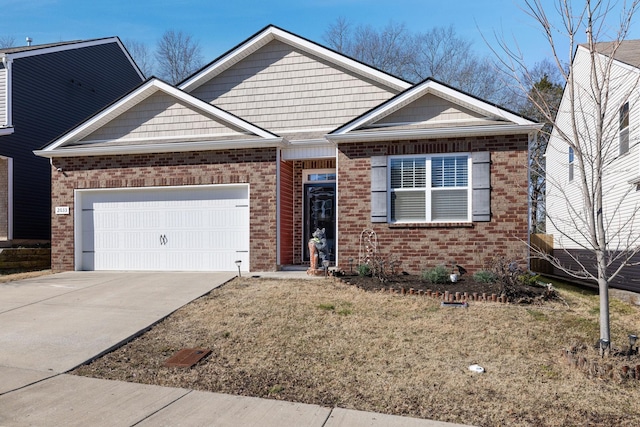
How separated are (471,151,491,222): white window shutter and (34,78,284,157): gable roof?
4336 millimetres

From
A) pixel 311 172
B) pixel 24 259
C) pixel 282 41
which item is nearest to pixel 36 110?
pixel 24 259

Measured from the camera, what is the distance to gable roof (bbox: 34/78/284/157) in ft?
37.1

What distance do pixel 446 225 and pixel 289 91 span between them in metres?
5.64

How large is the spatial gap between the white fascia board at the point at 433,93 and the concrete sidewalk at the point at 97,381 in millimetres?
4690

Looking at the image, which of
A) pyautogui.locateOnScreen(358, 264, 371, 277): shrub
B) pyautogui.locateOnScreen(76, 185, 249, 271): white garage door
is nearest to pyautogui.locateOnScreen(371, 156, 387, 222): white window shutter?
pyautogui.locateOnScreen(358, 264, 371, 277): shrub

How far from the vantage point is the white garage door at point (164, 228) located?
1162 centimetres

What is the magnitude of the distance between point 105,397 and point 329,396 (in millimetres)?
2221

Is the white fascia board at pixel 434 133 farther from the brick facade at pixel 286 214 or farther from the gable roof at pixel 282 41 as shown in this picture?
the gable roof at pixel 282 41

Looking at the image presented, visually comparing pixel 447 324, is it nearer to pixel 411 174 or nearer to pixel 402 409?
pixel 402 409

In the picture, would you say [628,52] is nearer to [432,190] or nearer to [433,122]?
[433,122]

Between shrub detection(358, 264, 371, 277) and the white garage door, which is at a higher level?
the white garage door

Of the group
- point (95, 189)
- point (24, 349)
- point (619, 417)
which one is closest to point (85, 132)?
point (95, 189)

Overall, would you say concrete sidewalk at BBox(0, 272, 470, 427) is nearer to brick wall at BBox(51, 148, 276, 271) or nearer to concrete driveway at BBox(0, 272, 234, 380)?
concrete driveway at BBox(0, 272, 234, 380)

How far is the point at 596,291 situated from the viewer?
35.1 feet
